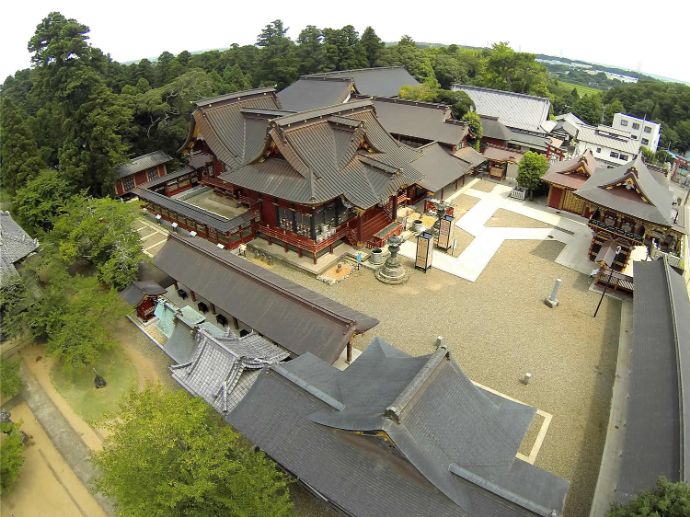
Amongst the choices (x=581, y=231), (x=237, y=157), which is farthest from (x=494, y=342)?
(x=237, y=157)

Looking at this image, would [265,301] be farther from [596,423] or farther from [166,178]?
[166,178]

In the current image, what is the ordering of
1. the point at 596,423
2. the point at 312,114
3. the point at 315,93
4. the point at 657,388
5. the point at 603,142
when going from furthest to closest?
the point at 603,142 < the point at 315,93 < the point at 312,114 < the point at 596,423 < the point at 657,388

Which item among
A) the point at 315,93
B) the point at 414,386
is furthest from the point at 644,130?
the point at 414,386

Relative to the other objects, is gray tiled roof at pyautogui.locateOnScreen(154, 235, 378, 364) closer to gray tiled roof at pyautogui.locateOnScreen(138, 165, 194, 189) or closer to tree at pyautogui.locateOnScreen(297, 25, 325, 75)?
gray tiled roof at pyautogui.locateOnScreen(138, 165, 194, 189)

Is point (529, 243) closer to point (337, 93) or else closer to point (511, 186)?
point (511, 186)

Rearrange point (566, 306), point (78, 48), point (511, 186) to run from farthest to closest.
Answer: point (511, 186)
point (78, 48)
point (566, 306)

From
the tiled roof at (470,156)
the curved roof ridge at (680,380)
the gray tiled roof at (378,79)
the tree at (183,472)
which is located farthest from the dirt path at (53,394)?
the gray tiled roof at (378,79)

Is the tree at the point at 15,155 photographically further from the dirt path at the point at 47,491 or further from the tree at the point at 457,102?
the tree at the point at 457,102
